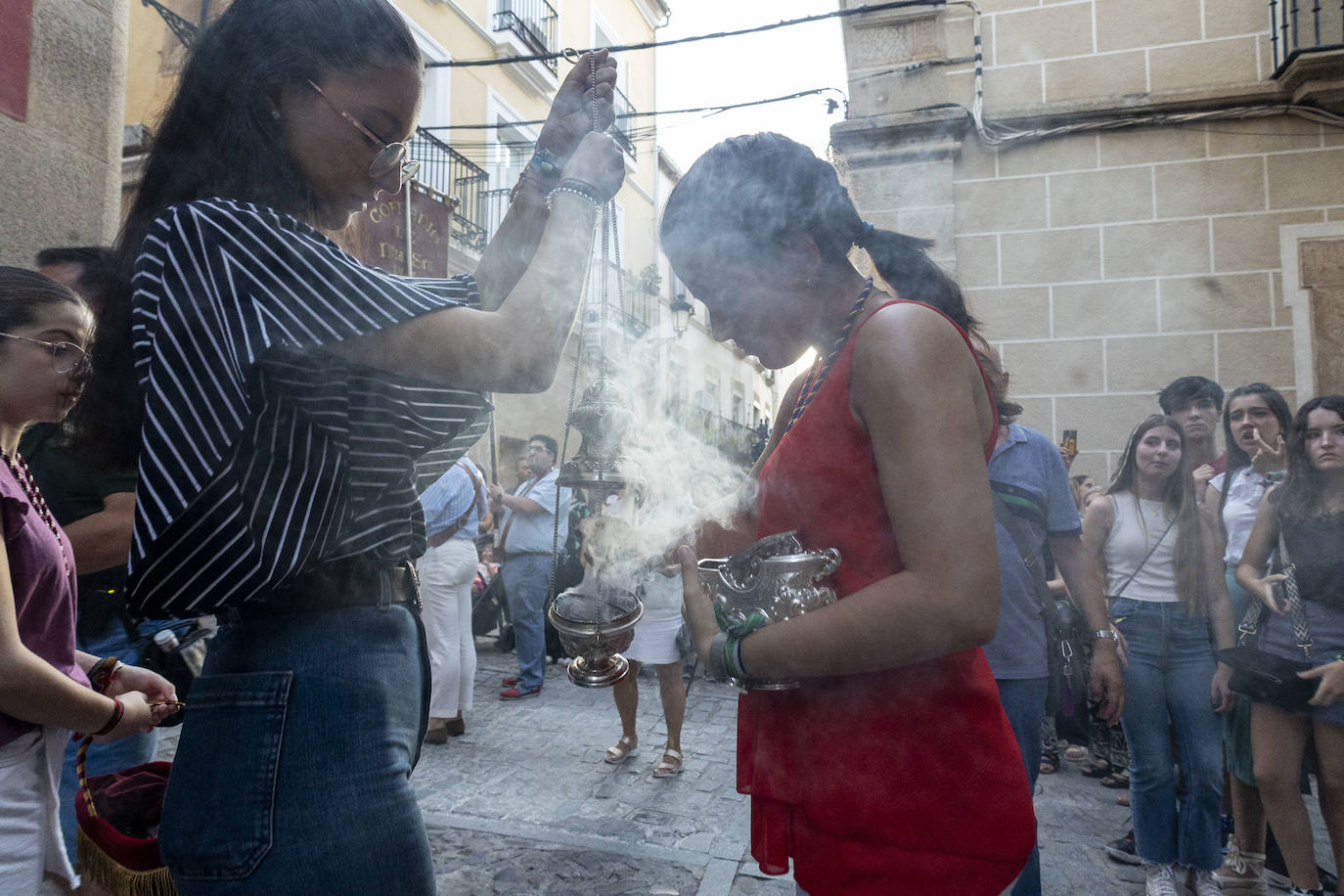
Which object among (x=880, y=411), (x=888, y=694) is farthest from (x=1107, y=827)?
(x=880, y=411)

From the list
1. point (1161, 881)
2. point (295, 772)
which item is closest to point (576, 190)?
point (295, 772)

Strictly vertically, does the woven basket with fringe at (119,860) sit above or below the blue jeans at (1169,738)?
above

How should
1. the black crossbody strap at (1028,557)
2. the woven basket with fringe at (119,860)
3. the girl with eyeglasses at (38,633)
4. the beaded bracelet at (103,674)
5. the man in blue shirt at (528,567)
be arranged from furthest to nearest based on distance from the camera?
the man in blue shirt at (528,567), the black crossbody strap at (1028,557), the beaded bracelet at (103,674), the girl with eyeglasses at (38,633), the woven basket with fringe at (119,860)

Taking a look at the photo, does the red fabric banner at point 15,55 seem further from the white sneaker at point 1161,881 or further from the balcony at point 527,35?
the balcony at point 527,35

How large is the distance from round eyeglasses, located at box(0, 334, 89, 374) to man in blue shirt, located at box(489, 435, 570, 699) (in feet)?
15.1

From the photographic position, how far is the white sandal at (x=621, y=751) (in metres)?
4.82

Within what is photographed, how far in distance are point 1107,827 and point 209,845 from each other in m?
4.37

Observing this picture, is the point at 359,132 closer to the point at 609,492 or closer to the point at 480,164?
the point at 609,492

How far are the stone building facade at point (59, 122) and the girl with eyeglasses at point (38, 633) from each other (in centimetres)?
251

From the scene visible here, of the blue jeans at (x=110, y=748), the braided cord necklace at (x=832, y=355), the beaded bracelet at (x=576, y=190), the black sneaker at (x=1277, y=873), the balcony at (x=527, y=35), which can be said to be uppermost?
the balcony at (x=527, y=35)

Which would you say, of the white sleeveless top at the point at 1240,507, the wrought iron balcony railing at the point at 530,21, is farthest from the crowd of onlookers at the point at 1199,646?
the wrought iron balcony railing at the point at 530,21

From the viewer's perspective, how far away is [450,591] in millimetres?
5414

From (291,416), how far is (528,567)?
5.91 m

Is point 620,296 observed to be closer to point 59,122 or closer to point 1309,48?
point 59,122
